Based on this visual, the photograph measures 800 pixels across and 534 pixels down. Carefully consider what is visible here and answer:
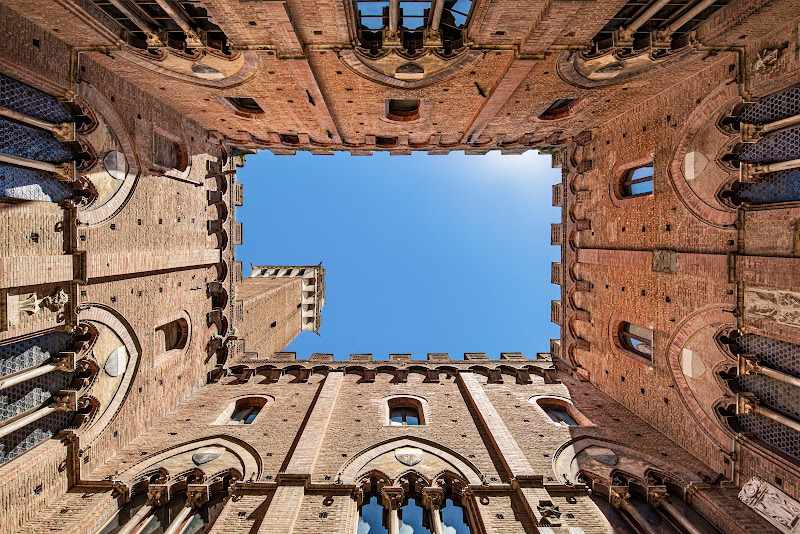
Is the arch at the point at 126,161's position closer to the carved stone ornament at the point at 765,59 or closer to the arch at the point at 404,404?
the arch at the point at 404,404

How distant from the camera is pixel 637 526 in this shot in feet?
31.0

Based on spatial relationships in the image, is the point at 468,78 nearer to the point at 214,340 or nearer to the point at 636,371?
the point at 636,371

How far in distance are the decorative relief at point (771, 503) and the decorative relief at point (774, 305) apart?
13.2 feet

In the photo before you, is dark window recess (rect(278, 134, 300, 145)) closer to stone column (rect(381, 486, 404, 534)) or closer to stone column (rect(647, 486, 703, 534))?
stone column (rect(381, 486, 404, 534))

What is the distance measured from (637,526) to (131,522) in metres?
12.8

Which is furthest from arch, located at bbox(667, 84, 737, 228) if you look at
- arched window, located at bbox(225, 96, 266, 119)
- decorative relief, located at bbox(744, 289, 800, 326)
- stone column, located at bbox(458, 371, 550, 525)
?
arched window, located at bbox(225, 96, 266, 119)

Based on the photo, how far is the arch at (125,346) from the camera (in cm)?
1042

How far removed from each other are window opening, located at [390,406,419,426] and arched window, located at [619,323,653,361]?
342 inches

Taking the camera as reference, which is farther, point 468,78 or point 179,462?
point 468,78

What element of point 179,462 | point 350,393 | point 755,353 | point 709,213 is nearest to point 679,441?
point 755,353

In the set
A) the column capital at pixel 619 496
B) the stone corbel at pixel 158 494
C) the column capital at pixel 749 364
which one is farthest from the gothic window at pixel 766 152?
the stone corbel at pixel 158 494

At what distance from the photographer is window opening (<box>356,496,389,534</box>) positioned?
31.1 feet

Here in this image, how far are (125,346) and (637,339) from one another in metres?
17.9

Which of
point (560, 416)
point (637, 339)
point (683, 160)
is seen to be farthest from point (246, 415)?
point (683, 160)
